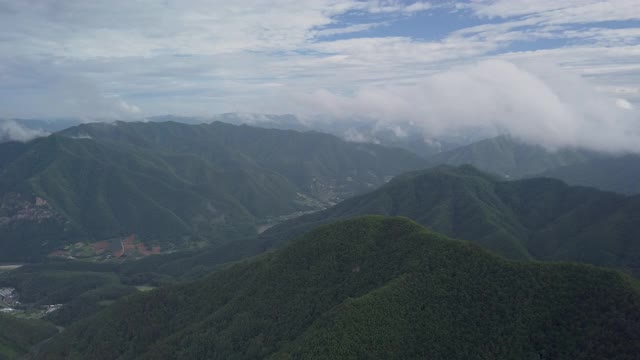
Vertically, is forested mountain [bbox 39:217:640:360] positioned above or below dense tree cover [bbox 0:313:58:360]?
above

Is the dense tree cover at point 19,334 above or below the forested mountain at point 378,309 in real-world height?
below

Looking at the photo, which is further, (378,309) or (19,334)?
(19,334)

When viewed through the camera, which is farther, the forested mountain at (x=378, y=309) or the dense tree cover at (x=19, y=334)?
the dense tree cover at (x=19, y=334)

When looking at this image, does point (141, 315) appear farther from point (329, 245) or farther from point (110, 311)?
point (329, 245)

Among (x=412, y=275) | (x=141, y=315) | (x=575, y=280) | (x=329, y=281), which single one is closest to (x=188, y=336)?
(x=141, y=315)
